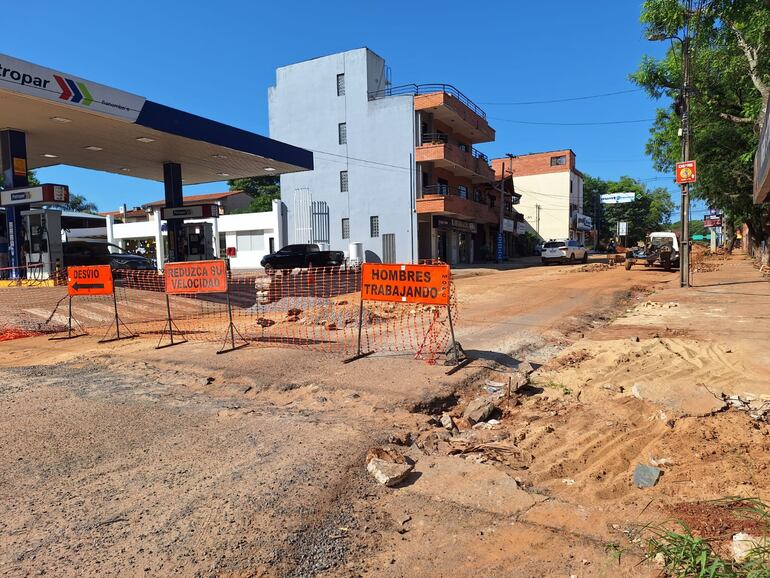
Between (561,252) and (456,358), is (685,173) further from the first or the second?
(561,252)

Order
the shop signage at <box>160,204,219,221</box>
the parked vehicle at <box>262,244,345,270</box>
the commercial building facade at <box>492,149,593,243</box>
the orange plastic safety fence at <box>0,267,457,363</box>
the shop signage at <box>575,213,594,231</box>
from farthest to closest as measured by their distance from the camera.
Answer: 1. the shop signage at <box>575,213,594,231</box>
2. the commercial building facade at <box>492,149,593,243</box>
3. the parked vehicle at <box>262,244,345,270</box>
4. the shop signage at <box>160,204,219,221</box>
5. the orange plastic safety fence at <box>0,267,457,363</box>

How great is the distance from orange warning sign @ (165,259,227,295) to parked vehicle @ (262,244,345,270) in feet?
52.5

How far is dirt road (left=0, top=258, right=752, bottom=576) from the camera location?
2.98 m

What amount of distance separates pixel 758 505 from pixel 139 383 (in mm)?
6873

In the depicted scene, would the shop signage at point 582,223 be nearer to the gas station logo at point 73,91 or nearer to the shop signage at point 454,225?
the shop signage at point 454,225

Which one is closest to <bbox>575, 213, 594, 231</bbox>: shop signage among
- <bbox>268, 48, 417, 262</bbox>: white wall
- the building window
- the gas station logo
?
<bbox>268, 48, 417, 262</bbox>: white wall

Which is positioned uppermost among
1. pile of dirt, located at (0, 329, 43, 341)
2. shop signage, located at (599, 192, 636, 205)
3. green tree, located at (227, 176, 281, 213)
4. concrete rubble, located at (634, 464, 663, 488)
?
green tree, located at (227, 176, 281, 213)

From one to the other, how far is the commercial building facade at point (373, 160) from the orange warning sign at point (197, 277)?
23.9 m

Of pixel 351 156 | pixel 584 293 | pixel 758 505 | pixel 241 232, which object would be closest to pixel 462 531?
pixel 758 505

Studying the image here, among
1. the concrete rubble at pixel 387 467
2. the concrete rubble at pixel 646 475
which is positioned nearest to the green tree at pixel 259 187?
the concrete rubble at pixel 387 467

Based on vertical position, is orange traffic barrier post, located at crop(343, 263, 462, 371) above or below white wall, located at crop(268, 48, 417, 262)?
below

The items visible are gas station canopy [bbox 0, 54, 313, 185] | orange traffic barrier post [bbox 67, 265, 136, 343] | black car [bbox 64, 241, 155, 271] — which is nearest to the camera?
orange traffic barrier post [bbox 67, 265, 136, 343]

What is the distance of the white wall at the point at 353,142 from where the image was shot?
111ft

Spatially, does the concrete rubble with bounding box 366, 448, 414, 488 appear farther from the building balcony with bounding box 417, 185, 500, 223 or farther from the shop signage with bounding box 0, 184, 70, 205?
the building balcony with bounding box 417, 185, 500, 223
